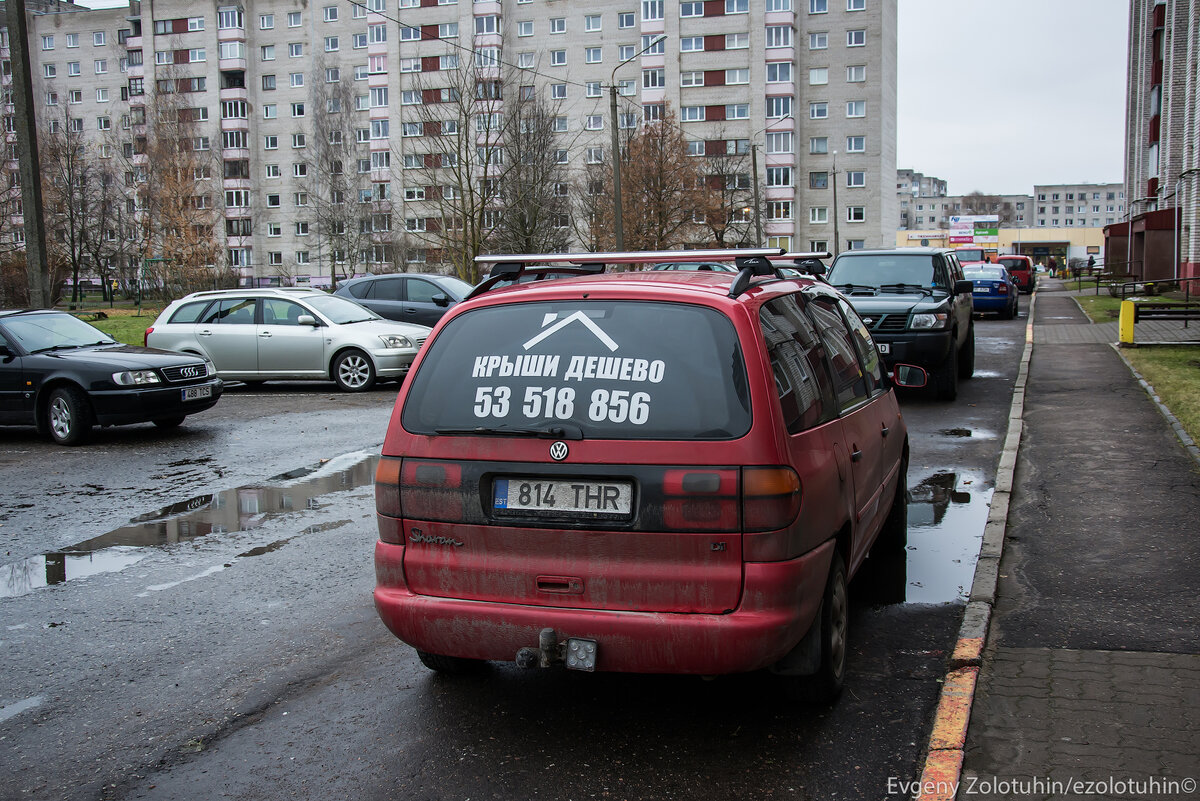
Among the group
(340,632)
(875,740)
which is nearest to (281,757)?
(340,632)

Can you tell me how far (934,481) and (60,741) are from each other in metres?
A: 6.63

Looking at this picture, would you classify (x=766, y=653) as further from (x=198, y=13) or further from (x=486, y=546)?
(x=198, y=13)

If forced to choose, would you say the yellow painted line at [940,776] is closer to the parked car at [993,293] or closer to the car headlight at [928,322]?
the car headlight at [928,322]

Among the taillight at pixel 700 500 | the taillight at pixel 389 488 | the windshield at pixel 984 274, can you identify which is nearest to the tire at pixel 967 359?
the taillight at pixel 700 500

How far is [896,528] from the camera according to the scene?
6.30 m

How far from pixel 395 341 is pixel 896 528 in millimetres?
11105

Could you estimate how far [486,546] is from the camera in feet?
12.4

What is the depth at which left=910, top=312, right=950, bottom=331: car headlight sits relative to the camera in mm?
12656

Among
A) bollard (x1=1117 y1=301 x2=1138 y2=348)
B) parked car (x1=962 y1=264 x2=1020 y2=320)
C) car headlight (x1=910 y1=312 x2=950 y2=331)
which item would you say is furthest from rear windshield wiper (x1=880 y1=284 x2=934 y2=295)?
parked car (x1=962 y1=264 x2=1020 y2=320)

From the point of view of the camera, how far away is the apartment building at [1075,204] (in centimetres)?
18612

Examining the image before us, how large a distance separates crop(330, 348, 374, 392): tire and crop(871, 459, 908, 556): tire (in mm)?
10888

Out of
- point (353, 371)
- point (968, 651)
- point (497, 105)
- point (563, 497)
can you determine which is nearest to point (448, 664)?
point (563, 497)

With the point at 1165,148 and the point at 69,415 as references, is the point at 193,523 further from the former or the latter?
the point at 1165,148

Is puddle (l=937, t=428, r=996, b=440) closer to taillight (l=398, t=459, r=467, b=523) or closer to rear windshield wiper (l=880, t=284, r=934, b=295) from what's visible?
rear windshield wiper (l=880, t=284, r=934, b=295)
